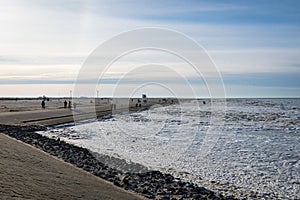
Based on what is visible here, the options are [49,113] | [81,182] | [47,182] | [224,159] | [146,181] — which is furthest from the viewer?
[49,113]

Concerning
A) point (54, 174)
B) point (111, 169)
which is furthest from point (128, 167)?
point (54, 174)

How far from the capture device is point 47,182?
38.1 feet

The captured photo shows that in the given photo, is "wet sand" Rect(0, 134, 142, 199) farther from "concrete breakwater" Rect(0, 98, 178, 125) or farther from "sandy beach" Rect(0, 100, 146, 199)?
"concrete breakwater" Rect(0, 98, 178, 125)

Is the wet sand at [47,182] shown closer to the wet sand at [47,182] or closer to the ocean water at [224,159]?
the wet sand at [47,182]

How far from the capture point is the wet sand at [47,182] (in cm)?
1005

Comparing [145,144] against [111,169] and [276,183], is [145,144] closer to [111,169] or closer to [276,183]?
[111,169]

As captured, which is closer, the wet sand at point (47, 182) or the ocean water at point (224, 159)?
the wet sand at point (47, 182)

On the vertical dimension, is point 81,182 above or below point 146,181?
above

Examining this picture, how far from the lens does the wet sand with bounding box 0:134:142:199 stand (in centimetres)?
1005

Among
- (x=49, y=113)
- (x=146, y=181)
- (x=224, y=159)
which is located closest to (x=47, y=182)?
(x=146, y=181)

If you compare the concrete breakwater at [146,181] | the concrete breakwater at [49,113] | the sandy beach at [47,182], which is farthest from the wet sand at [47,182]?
the concrete breakwater at [49,113]

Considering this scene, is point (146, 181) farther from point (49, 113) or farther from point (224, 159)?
point (49, 113)

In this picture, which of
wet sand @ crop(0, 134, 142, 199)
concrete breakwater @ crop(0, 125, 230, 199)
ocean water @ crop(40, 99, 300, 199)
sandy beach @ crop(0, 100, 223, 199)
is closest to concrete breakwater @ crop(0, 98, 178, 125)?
ocean water @ crop(40, 99, 300, 199)

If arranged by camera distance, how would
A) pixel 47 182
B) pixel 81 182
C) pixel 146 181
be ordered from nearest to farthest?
pixel 47 182, pixel 81 182, pixel 146 181
